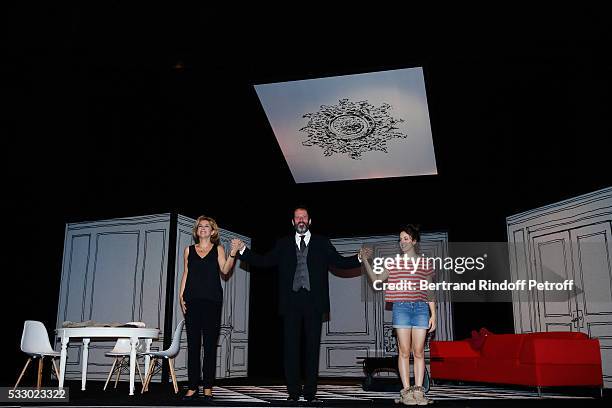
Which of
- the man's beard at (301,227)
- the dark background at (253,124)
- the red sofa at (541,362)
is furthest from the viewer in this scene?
the red sofa at (541,362)

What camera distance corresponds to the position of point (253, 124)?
8.14 meters

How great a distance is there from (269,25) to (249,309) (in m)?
6.31

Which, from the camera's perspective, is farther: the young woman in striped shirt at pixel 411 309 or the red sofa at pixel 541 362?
the red sofa at pixel 541 362

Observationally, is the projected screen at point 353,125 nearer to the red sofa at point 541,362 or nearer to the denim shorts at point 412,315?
the red sofa at point 541,362

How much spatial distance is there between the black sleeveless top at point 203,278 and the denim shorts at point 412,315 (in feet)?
4.87

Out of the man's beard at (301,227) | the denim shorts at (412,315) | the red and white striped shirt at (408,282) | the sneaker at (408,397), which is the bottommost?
the sneaker at (408,397)

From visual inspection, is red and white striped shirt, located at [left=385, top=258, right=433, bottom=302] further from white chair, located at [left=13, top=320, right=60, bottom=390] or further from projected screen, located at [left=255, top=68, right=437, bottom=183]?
white chair, located at [left=13, top=320, right=60, bottom=390]

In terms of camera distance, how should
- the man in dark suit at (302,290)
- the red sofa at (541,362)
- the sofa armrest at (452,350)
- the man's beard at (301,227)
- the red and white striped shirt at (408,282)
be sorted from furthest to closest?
the sofa armrest at (452,350) < the red sofa at (541,362) < the man's beard at (301,227) < the man in dark suit at (302,290) < the red and white striped shirt at (408,282)

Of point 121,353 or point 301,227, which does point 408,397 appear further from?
point 121,353

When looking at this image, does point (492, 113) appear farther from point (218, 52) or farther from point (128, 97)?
point (128, 97)

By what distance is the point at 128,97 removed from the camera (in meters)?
6.46

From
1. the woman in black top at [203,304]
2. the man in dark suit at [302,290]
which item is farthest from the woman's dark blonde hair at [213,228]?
the man in dark suit at [302,290]

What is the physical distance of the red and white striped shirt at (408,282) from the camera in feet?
13.5

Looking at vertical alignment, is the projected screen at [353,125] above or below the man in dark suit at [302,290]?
above
